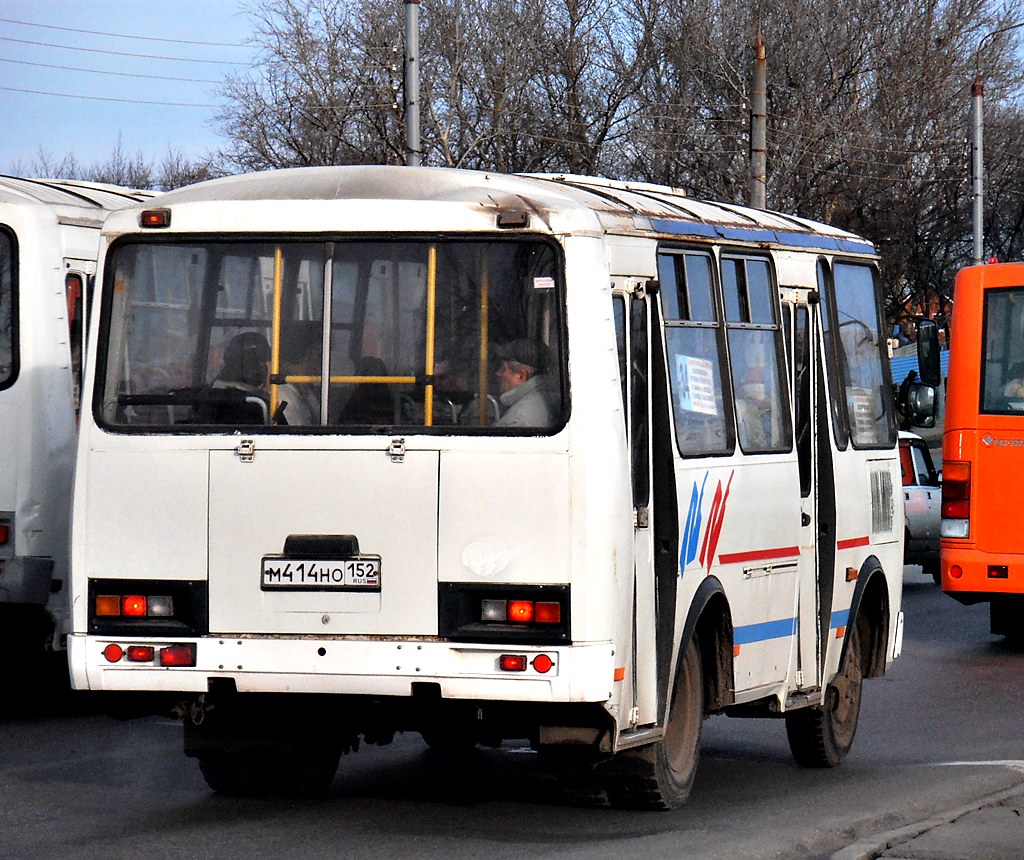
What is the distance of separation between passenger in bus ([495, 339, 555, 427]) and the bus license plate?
0.70 metres

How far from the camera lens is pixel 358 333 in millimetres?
7328

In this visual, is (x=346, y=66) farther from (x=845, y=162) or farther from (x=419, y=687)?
(x=419, y=687)

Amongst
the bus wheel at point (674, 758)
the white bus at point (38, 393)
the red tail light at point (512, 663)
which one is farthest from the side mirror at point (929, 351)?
the red tail light at point (512, 663)

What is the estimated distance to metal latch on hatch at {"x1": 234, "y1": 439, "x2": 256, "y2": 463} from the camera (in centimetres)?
726

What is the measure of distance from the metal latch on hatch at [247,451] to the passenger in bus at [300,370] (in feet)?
0.45

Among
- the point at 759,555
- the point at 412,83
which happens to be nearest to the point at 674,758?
the point at 759,555

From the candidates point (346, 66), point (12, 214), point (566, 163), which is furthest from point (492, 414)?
point (566, 163)

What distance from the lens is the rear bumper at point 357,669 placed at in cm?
695

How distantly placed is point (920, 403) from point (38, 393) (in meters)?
5.40

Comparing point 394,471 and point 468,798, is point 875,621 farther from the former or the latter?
point 394,471

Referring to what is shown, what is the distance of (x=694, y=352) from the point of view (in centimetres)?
822

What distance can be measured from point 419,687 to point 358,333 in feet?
4.34

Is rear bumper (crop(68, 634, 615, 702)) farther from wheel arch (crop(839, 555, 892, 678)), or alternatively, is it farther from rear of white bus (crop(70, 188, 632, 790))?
wheel arch (crop(839, 555, 892, 678))

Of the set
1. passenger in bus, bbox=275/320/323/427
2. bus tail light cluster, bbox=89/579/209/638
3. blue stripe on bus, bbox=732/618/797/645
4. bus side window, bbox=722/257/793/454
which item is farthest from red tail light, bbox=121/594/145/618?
bus side window, bbox=722/257/793/454
